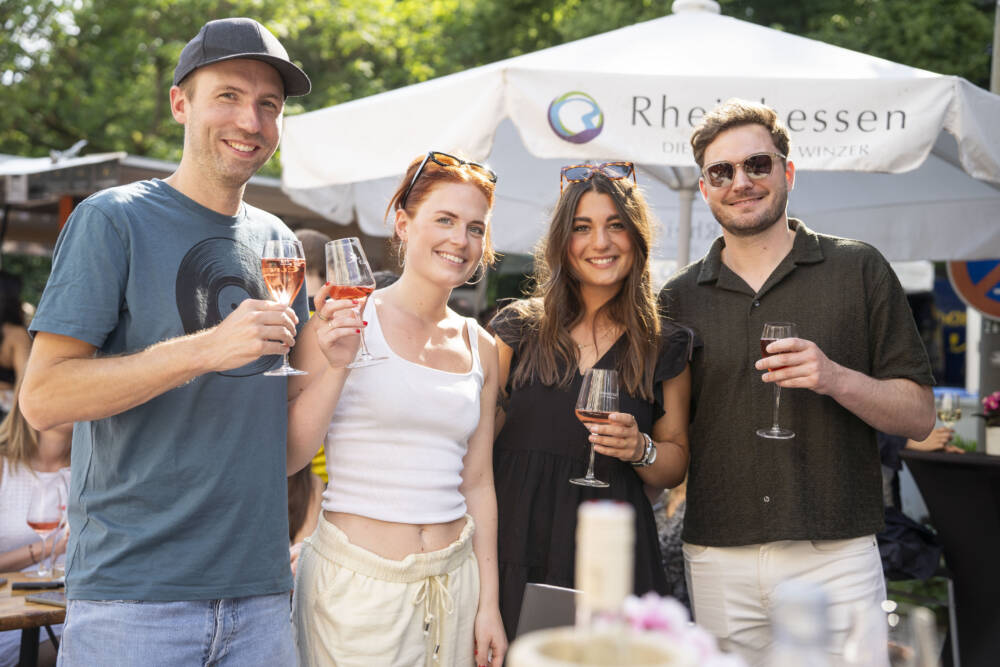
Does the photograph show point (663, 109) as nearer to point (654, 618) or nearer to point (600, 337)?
point (600, 337)

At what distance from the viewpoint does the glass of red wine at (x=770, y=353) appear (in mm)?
2627

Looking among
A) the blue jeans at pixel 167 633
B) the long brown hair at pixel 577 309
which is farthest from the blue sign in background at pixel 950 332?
the blue jeans at pixel 167 633

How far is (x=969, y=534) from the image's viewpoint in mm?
4473

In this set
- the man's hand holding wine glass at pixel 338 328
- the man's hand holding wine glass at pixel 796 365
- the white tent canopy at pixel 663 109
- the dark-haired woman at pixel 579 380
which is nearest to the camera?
the man's hand holding wine glass at pixel 338 328

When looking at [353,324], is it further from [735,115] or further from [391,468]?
[735,115]

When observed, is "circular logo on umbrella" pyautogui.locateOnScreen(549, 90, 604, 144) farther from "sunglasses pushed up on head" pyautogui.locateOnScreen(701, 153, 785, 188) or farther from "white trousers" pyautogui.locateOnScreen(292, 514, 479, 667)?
"white trousers" pyautogui.locateOnScreen(292, 514, 479, 667)

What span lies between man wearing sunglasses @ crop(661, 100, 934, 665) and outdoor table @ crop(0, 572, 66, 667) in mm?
2099

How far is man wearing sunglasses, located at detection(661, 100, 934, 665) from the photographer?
2.88m

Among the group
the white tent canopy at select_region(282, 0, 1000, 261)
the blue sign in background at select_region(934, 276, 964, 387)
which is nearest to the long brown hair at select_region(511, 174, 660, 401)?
the white tent canopy at select_region(282, 0, 1000, 261)

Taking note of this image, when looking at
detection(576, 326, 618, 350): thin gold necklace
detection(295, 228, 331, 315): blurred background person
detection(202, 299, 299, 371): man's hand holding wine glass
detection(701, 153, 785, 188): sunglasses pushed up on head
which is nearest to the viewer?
detection(202, 299, 299, 371): man's hand holding wine glass

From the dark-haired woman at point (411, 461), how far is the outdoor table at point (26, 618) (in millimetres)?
1082

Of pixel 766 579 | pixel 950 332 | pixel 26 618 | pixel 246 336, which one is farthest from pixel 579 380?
pixel 950 332

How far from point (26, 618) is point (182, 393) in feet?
4.76

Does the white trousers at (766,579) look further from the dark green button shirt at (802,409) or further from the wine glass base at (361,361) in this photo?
the wine glass base at (361,361)
